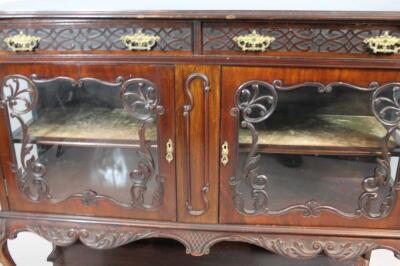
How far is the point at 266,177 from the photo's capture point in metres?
0.81

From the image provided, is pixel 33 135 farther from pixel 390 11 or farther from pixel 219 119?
pixel 390 11

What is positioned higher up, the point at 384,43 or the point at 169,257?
the point at 384,43

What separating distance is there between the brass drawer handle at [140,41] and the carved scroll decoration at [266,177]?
179 millimetres

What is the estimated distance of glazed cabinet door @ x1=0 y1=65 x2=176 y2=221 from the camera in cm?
76

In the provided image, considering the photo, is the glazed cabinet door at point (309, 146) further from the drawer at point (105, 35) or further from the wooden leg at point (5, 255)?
the wooden leg at point (5, 255)

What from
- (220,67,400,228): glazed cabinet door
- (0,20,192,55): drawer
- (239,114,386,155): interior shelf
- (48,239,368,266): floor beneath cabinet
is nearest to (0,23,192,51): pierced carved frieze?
(0,20,192,55): drawer

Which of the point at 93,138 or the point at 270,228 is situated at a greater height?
the point at 93,138

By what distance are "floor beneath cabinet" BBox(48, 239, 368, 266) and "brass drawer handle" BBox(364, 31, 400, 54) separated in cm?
61

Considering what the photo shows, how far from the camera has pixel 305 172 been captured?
2.73 feet

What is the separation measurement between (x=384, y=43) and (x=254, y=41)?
8.6 inches

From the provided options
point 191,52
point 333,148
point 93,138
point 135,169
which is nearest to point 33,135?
point 93,138

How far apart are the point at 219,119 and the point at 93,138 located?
0.91 feet

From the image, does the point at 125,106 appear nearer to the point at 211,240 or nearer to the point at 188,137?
the point at 188,137

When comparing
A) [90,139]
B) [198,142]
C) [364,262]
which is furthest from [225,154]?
[364,262]
